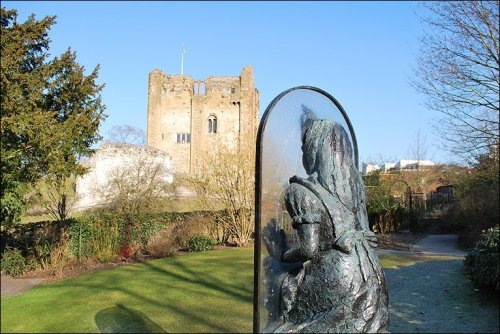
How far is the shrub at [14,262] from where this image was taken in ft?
40.2

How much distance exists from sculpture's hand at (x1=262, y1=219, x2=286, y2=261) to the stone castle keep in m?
45.7

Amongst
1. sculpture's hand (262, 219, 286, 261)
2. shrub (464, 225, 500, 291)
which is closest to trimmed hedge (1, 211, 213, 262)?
shrub (464, 225, 500, 291)

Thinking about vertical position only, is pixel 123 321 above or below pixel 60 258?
below

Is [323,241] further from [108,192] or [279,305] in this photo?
[108,192]

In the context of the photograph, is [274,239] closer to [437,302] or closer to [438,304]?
[438,304]

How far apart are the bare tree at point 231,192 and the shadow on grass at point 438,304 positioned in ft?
27.2

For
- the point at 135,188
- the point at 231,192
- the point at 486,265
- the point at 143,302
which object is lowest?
the point at 143,302

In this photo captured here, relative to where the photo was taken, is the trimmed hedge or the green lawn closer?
the green lawn

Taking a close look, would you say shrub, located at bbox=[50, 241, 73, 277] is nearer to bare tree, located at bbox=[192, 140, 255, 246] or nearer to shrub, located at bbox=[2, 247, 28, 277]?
shrub, located at bbox=[2, 247, 28, 277]

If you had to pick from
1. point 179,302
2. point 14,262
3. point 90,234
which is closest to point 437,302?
point 179,302

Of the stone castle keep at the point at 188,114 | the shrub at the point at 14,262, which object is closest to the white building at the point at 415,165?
the stone castle keep at the point at 188,114

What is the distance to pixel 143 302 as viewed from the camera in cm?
928

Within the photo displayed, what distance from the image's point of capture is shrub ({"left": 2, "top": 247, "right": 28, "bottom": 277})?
12.3 metres

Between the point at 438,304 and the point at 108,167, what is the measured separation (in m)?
21.5
